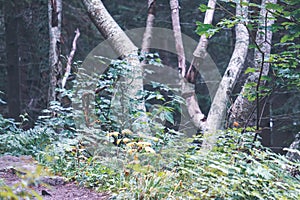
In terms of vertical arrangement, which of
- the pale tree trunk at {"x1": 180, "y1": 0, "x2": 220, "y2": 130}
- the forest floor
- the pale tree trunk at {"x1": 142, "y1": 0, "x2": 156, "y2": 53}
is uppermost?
the pale tree trunk at {"x1": 142, "y1": 0, "x2": 156, "y2": 53}

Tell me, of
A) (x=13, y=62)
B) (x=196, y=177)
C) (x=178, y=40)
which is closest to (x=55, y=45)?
(x=178, y=40)

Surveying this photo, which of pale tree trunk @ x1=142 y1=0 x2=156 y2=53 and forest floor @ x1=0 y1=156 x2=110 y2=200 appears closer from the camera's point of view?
forest floor @ x1=0 y1=156 x2=110 y2=200

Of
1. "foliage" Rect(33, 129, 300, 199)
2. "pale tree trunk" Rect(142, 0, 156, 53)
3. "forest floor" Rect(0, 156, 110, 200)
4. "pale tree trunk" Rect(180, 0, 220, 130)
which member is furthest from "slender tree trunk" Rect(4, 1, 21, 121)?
"foliage" Rect(33, 129, 300, 199)

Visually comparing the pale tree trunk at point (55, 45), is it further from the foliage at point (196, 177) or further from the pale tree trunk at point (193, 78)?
the foliage at point (196, 177)

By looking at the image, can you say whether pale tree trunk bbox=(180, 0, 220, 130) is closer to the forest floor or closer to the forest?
the forest

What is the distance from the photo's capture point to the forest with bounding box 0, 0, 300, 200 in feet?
10.0

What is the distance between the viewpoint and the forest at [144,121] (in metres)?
3.05

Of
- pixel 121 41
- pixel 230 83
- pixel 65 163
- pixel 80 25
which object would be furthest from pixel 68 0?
pixel 65 163

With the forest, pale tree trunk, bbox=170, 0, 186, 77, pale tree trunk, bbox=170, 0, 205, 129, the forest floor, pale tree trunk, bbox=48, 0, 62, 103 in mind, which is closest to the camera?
the forest

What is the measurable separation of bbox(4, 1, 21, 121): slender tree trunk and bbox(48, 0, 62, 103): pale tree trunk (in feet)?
12.3

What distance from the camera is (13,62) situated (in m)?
11.1

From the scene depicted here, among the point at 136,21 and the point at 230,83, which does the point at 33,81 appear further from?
the point at 230,83

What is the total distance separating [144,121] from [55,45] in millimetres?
3477

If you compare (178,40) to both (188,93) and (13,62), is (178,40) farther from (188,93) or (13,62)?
(13,62)
